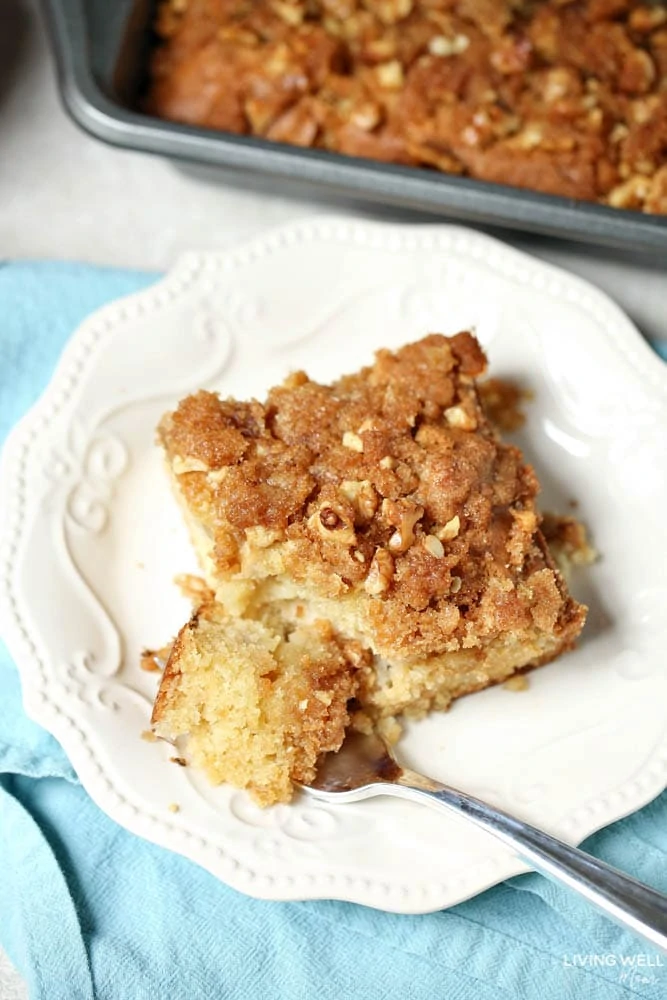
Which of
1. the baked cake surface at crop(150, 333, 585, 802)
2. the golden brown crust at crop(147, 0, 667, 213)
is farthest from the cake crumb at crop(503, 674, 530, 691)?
the golden brown crust at crop(147, 0, 667, 213)

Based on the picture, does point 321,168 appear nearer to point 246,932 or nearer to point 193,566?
point 193,566

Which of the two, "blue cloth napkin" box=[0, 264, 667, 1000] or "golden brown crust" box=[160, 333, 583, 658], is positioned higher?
"golden brown crust" box=[160, 333, 583, 658]

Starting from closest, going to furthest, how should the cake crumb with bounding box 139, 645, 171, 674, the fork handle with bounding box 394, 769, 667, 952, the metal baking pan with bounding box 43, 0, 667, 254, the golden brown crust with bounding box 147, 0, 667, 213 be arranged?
the fork handle with bounding box 394, 769, 667, 952, the cake crumb with bounding box 139, 645, 171, 674, the metal baking pan with bounding box 43, 0, 667, 254, the golden brown crust with bounding box 147, 0, 667, 213

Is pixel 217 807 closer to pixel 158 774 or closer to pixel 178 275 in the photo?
pixel 158 774

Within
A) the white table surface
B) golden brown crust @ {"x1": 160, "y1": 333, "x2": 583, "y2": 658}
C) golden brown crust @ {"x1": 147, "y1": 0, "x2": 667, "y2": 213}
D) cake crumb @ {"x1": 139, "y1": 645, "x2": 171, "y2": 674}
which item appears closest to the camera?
golden brown crust @ {"x1": 160, "y1": 333, "x2": 583, "y2": 658}

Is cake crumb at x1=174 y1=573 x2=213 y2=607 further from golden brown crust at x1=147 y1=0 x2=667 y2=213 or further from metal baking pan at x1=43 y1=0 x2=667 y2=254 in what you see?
golden brown crust at x1=147 y1=0 x2=667 y2=213

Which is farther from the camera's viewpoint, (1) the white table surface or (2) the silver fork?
(1) the white table surface
